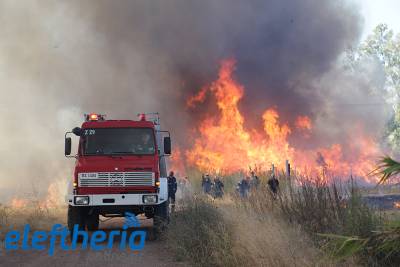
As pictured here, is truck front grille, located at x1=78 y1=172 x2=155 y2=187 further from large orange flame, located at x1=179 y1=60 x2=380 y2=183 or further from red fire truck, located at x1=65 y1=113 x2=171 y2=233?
large orange flame, located at x1=179 y1=60 x2=380 y2=183

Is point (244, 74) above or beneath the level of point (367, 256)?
above

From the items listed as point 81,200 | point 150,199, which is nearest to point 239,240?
point 150,199

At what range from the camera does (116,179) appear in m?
11.6

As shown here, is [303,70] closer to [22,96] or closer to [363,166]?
[363,166]

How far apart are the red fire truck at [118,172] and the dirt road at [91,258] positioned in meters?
1.13

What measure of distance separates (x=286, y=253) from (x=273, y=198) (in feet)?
10.1

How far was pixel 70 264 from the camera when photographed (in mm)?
8852

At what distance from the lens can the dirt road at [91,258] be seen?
8.91m

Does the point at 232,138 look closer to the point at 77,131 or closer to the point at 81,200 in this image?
the point at 77,131

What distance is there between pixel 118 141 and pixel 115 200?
155cm

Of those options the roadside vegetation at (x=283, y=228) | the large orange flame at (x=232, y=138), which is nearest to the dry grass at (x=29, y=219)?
the roadside vegetation at (x=283, y=228)

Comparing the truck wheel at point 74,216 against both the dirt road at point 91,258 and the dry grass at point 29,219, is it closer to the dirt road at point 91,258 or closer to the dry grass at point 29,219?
the dirt road at point 91,258

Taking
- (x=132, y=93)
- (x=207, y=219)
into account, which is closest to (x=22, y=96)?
(x=132, y=93)

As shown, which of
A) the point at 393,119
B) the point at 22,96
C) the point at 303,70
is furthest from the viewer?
the point at 393,119
